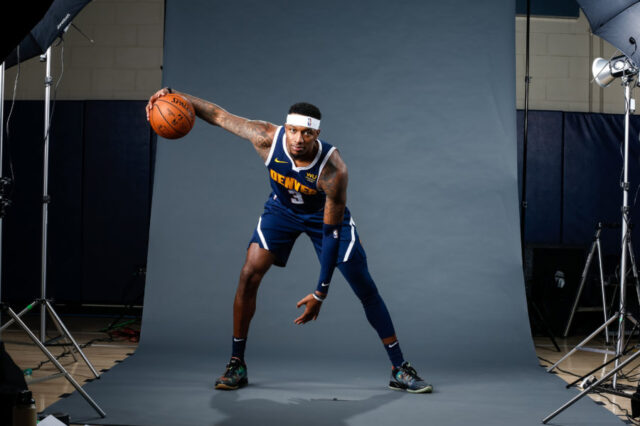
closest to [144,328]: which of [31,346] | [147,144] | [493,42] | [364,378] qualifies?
[31,346]

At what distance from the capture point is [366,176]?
15.1 ft

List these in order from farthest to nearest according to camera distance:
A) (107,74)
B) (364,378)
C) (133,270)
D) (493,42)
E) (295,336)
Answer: (107,74)
(133,270)
(493,42)
(295,336)
(364,378)

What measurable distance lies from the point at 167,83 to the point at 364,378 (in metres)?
2.51

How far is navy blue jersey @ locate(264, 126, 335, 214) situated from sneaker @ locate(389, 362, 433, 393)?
3.28 ft

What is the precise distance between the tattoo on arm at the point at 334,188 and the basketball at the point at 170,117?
714 mm

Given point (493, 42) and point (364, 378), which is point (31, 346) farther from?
point (493, 42)

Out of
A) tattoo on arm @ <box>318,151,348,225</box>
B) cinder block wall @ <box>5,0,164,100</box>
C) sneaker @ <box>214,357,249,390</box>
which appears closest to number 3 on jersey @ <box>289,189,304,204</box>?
tattoo on arm @ <box>318,151,348,225</box>

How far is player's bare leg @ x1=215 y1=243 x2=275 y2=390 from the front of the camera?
3.52 metres

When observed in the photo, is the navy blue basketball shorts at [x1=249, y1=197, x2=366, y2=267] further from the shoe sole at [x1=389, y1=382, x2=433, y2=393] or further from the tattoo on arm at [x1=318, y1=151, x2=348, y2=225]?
the shoe sole at [x1=389, y1=382, x2=433, y2=393]

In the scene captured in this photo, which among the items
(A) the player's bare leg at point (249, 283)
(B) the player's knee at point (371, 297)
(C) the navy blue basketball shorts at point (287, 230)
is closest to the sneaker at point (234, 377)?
(A) the player's bare leg at point (249, 283)

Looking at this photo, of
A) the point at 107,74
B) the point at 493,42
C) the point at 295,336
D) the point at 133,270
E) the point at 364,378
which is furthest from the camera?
the point at 107,74

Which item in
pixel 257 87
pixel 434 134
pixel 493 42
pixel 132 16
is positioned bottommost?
pixel 434 134

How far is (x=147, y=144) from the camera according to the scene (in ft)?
19.9

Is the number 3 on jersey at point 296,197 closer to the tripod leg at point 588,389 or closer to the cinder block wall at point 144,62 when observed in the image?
the tripod leg at point 588,389
